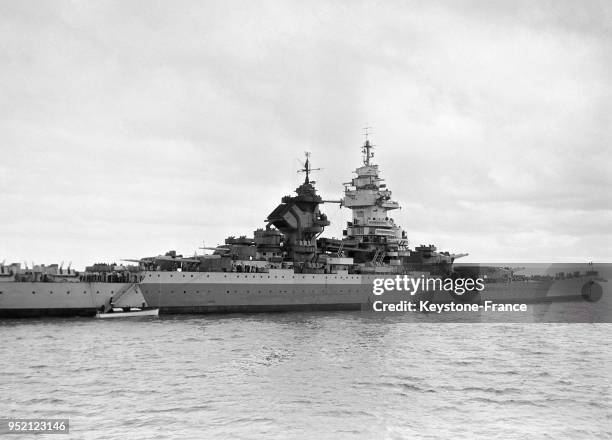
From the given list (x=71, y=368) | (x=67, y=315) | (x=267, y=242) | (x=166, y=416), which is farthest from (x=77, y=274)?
(x=166, y=416)

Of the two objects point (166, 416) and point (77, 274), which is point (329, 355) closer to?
point (166, 416)

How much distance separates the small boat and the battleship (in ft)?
1.34

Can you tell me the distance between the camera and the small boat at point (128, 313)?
35.0m

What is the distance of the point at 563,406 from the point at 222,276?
25.7m

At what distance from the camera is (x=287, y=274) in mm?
41625

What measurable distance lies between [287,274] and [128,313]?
11607 mm

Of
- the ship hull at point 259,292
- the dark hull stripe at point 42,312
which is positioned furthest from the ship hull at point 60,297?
the ship hull at point 259,292

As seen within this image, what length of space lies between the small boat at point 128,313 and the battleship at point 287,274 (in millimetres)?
408

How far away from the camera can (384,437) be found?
13469mm

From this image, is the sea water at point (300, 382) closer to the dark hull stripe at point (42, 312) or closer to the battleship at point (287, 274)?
the dark hull stripe at point (42, 312)

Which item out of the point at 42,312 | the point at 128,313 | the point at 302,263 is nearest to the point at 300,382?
the point at 128,313

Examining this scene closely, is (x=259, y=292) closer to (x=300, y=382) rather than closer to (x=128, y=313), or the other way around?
(x=128, y=313)

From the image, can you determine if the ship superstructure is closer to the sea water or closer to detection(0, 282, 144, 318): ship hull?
detection(0, 282, 144, 318): ship hull

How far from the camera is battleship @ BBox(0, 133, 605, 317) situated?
115 ft
